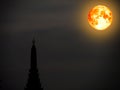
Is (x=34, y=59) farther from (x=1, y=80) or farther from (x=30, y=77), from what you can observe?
(x=1, y=80)

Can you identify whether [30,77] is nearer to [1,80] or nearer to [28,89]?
[28,89]

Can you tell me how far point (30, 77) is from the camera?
31.7 m

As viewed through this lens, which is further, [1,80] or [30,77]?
[30,77]

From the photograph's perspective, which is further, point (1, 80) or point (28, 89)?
point (28, 89)

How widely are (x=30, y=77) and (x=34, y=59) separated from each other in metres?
2.55

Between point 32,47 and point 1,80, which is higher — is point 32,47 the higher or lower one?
the higher one

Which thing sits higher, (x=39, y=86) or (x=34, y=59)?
(x=34, y=59)

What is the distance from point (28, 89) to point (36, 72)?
2.60 m

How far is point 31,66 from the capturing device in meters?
31.5

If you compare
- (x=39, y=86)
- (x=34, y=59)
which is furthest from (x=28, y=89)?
(x=34, y=59)

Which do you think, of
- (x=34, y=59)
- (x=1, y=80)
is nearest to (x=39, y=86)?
(x=34, y=59)

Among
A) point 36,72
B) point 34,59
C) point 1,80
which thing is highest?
point 34,59

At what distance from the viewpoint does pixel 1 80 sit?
2808 cm

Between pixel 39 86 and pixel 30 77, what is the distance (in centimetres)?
173
